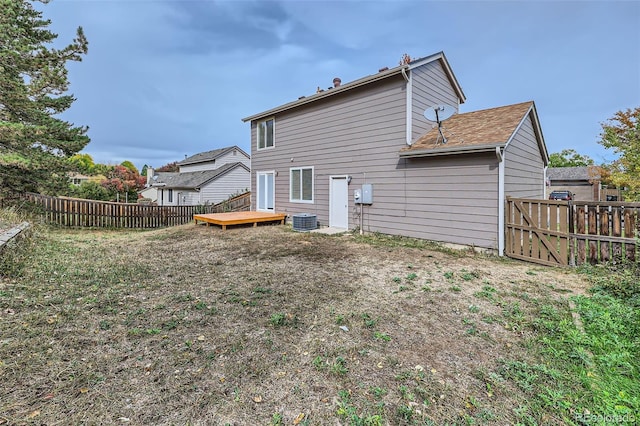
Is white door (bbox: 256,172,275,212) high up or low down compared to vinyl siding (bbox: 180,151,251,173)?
down

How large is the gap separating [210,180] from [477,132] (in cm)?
2024

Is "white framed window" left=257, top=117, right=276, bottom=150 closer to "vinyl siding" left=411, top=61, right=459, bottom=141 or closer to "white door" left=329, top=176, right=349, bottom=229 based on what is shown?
"white door" left=329, top=176, right=349, bottom=229

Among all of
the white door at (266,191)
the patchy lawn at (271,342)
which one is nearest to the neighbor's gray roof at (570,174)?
the white door at (266,191)

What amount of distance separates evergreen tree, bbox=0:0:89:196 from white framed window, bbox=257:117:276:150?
691 centimetres

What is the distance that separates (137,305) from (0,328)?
1248 millimetres

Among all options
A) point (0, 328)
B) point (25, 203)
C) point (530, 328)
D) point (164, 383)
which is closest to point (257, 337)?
point (164, 383)

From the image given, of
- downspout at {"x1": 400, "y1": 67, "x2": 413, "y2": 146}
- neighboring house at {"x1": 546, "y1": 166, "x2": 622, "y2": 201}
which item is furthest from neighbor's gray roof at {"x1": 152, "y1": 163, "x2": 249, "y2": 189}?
neighboring house at {"x1": 546, "y1": 166, "x2": 622, "y2": 201}

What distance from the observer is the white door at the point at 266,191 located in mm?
12977

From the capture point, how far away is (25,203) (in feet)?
36.7

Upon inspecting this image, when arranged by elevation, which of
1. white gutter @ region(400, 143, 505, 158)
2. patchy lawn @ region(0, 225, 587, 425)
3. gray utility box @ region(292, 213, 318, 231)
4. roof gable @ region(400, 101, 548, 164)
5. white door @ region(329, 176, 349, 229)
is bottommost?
patchy lawn @ region(0, 225, 587, 425)

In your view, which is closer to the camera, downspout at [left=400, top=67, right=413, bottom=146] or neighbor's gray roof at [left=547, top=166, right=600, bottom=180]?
downspout at [left=400, top=67, right=413, bottom=146]

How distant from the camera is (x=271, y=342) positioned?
2.96 m

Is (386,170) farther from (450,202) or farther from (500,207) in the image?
(500,207)

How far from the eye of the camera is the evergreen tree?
9188mm
